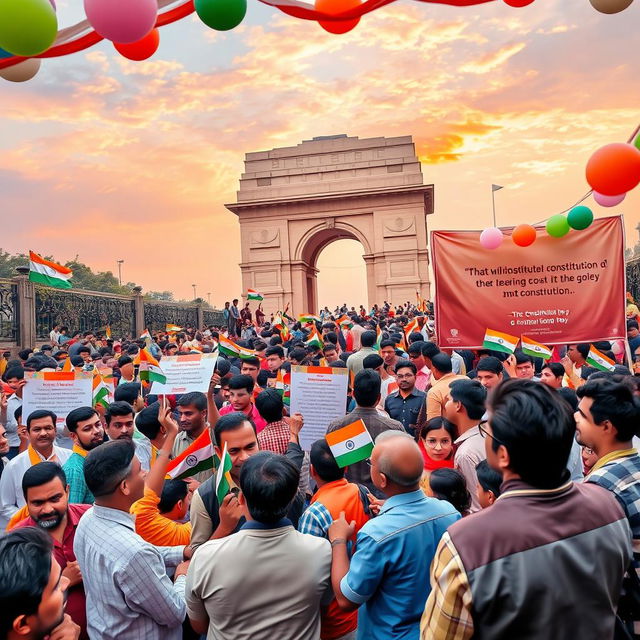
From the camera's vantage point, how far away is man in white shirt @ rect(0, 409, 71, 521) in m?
4.47

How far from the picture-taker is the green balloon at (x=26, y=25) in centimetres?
337

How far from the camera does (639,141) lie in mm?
5844

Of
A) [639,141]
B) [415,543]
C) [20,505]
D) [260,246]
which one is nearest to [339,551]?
[415,543]

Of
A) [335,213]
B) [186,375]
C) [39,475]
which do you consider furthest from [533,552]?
[335,213]

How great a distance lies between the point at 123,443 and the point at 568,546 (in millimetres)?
2046

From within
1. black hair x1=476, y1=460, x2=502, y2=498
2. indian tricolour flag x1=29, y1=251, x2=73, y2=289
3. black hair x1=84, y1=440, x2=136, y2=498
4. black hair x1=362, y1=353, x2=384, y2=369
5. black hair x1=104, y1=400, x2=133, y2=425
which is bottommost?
black hair x1=476, y1=460, x2=502, y2=498

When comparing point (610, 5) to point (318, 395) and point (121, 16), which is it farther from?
point (318, 395)

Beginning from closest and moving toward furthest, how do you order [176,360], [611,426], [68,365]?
[611,426]
[176,360]
[68,365]

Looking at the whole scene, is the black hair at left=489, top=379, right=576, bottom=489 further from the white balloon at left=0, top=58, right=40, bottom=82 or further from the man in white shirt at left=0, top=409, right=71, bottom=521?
the white balloon at left=0, top=58, right=40, bottom=82

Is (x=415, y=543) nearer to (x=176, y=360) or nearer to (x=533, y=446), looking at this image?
(x=533, y=446)

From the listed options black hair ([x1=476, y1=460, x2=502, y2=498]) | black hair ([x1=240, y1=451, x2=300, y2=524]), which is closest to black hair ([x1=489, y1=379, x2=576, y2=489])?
black hair ([x1=240, y1=451, x2=300, y2=524])

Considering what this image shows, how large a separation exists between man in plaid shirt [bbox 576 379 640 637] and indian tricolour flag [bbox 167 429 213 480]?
6.80 feet

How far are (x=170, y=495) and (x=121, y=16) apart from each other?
9.24ft

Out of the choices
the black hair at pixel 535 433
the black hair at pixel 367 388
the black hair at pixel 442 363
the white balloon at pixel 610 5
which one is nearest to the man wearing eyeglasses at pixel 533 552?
the black hair at pixel 535 433
